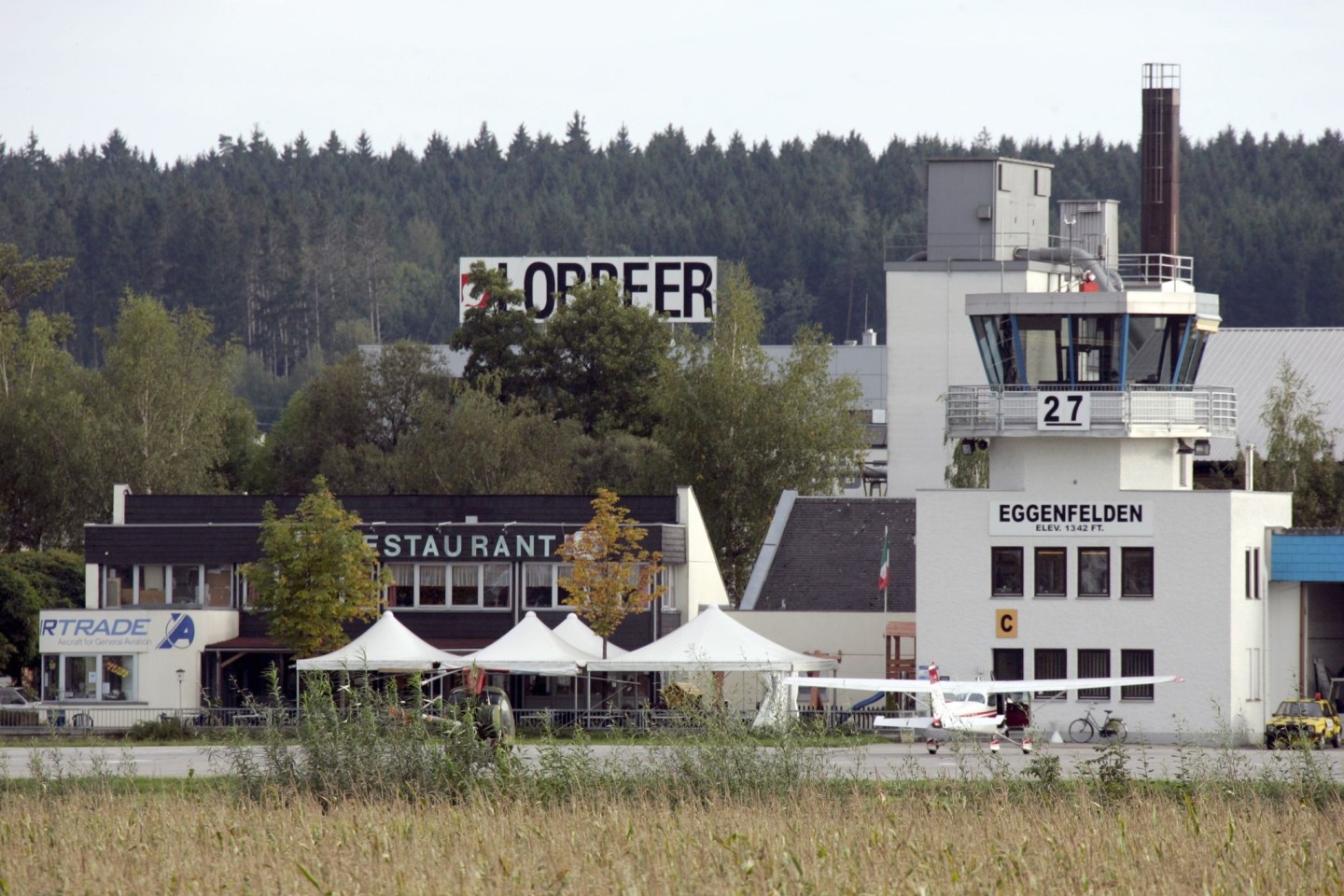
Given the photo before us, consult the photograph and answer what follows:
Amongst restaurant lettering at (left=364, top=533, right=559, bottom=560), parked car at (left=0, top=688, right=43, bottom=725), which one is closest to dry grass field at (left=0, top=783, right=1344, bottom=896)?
parked car at (left=0, top=688, right=43, bottom=725)

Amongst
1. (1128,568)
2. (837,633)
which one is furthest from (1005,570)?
(837,633)

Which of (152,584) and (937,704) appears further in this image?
(152,584)

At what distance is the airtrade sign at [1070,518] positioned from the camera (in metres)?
44.2

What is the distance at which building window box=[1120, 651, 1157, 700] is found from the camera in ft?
143

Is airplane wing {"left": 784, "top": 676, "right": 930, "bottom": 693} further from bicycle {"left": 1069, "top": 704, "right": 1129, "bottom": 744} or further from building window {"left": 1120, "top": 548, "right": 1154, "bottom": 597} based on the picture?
building window {"left": 1120, "top": 548, "right": 1154, "bottom": 597}

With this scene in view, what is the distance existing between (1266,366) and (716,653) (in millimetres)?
46948

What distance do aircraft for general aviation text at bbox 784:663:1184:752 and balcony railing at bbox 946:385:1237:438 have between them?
226 inches

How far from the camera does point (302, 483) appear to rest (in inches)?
3637

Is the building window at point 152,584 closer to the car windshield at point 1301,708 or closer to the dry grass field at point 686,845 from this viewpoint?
the car windshield at point 1301,708

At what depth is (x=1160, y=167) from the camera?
76.4 metres

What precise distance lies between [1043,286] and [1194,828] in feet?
190

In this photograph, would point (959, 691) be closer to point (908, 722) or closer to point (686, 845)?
point (908, 722)

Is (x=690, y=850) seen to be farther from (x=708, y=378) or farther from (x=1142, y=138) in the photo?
(x=1142, y=138)

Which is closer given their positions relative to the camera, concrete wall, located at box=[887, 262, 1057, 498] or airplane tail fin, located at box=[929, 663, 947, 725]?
airplane tail fin, located at box=[929, 663, 947, 725]
